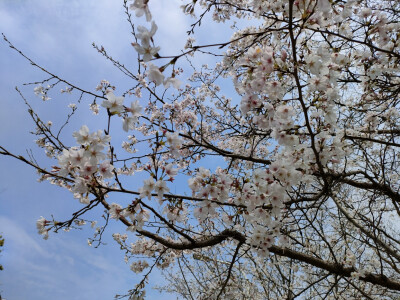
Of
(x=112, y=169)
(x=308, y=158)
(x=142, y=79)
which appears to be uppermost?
(x=142, y=79)

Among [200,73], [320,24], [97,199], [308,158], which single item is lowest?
[97,199]

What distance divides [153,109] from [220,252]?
3553mm

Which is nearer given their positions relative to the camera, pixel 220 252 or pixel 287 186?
pixel 287 186

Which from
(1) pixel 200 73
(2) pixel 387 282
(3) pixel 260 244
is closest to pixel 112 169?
(3) pixel 260 244

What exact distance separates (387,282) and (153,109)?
4025 mm

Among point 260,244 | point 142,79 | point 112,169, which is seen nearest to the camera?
point 112,169

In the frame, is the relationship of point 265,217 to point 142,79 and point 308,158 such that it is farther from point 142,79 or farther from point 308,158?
point 142,79

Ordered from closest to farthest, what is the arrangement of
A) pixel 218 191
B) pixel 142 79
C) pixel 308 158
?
pixel 218 191
pixel 308 158
pixel 142 79

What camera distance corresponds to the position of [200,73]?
22.1 feet

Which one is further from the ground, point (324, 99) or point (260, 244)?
point (324, 99)

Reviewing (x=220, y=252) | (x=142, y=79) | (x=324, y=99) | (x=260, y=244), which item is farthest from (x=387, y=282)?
(x=142, y=79)

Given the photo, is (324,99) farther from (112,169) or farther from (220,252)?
(220,252)

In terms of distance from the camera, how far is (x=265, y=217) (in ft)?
7.68

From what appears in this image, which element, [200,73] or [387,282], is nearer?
[387,282]
